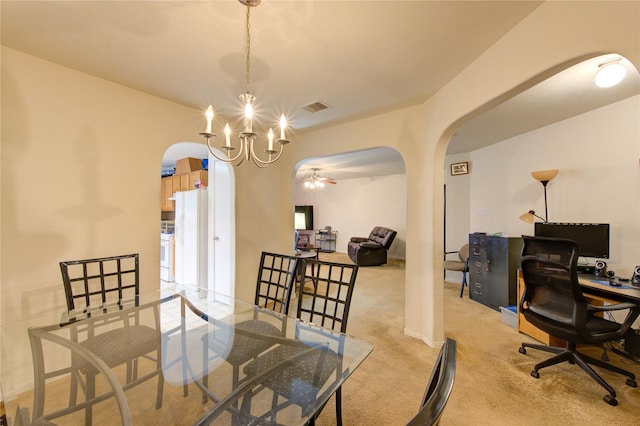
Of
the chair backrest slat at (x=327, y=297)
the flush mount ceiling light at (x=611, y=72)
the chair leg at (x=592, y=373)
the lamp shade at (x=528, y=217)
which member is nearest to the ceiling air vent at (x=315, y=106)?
the chair backrest slat at (x=327, y=297)

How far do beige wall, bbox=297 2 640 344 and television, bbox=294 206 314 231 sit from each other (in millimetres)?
5718

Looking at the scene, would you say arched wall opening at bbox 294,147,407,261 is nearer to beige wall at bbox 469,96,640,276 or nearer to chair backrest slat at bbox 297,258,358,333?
beige wall at bbox 469,96,640,276

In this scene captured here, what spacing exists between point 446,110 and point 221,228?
308cm

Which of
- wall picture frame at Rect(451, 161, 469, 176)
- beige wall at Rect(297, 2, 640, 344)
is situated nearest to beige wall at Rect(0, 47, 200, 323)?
beige wall at Rect(297, 2, 640, 344)

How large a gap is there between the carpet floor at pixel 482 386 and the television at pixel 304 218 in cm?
650

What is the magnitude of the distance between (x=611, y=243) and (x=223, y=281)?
463 cm

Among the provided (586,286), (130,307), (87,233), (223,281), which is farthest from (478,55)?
(223,281)

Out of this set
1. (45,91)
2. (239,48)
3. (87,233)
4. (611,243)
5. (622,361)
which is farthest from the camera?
(611,243)

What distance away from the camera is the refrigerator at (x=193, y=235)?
3.95 m

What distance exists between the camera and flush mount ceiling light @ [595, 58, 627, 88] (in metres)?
1.88

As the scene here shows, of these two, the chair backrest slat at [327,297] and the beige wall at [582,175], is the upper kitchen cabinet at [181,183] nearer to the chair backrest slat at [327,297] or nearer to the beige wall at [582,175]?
the chair backrest slat at [327,297]

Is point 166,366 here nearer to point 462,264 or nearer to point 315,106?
point 315,106

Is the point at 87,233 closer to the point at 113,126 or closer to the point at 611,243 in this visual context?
Result: the point at 113,126

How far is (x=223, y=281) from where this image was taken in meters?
3.64
